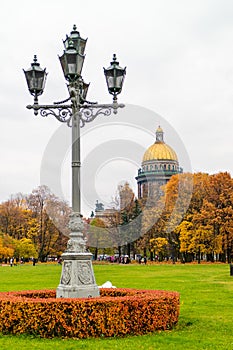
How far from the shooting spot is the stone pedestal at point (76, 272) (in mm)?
10258

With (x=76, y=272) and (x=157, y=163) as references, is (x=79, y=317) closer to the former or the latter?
(x=76, y=272)

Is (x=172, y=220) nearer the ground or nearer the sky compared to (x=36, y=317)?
nearer the sky

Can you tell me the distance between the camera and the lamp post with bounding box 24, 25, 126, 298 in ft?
34.0

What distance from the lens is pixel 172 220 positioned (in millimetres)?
52406

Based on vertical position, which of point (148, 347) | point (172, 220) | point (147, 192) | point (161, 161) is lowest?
point (148, 347)

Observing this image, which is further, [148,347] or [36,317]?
[36,317]

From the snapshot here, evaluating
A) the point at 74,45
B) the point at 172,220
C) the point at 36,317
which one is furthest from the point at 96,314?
the point at 172,220

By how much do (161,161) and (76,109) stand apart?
8041 centimetres

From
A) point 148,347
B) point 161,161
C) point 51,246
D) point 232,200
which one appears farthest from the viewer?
point 161,161

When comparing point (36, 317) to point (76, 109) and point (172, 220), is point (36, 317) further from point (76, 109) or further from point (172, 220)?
point (172, 220)

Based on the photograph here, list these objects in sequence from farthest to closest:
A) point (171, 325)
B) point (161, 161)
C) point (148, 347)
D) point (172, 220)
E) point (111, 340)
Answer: point (161, 161) → point (172, 220) → point (171, 325) → point (111, 340) → point (148, 347)

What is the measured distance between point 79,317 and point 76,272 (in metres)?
1.39

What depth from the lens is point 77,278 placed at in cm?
1033

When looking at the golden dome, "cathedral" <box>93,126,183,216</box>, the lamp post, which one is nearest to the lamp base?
the lamp post
